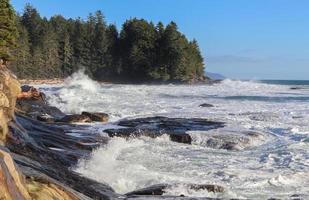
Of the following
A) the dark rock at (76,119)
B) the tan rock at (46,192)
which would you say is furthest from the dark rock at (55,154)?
the dark rock at (76,119)

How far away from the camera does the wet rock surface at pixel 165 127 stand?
69.9ft

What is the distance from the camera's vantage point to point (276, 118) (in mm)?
30266

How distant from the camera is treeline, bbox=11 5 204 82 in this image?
88938 millimetres

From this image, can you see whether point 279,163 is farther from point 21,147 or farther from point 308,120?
point 308,120

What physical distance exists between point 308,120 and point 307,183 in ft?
56.0

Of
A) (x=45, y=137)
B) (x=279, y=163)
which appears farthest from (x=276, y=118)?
(x=45, y=137)

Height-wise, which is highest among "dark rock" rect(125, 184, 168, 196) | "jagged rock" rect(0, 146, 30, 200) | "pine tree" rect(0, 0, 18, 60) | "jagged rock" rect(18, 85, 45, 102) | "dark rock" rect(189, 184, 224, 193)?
"pine tree" rect(0, 0, 18, 60)

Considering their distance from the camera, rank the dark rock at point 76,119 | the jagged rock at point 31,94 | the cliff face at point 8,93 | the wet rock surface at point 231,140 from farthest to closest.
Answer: the jagged rock at point 31,94
the dark rock at point 76,119
the wet rock surface at point 231,140
the cliff face at point 8,93

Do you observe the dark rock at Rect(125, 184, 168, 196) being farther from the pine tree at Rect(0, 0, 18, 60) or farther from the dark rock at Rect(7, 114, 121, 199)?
the pine tree at Rect(0, 0, 18, 60)

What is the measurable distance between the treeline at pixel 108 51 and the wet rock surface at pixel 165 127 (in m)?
58.8

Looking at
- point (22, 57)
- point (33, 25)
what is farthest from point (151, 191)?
point (33, 25)

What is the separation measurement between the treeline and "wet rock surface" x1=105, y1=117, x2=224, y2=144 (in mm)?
58842

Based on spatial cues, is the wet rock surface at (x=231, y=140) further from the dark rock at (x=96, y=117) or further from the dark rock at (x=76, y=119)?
the dark rock at (x=96, y=117)

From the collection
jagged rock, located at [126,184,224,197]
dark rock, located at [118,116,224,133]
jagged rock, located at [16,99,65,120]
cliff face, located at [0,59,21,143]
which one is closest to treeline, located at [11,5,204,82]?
jagged rock, located at [16,99,65,120]
